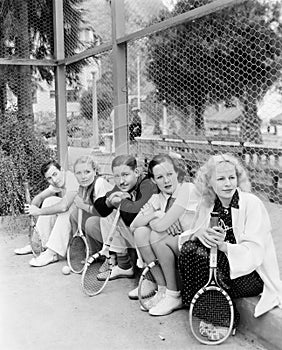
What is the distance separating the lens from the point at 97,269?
3730 millimetres

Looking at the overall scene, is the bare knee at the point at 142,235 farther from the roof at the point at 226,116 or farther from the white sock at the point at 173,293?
the roof at the point at 226,116

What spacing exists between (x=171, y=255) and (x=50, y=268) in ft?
4.43

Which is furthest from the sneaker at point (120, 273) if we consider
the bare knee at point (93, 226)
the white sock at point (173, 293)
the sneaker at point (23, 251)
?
the sneaker at point (23, 251)

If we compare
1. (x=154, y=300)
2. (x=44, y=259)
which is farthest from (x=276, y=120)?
(x=44, y=259)

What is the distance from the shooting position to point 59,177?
429 cm

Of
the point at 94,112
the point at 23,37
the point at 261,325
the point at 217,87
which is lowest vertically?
the point at 261,325

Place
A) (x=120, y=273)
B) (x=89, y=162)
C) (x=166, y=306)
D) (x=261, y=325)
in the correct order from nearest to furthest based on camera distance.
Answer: (x=261, y=325) < (x=166, y=306) < (x=120, y=273) < (x=89, y=162)

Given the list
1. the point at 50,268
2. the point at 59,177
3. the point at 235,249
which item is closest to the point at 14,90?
the point at 59,177

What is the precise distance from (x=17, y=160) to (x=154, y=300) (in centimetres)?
269

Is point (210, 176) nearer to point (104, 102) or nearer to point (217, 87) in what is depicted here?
point (217, 87)

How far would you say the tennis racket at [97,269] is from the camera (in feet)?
11.5

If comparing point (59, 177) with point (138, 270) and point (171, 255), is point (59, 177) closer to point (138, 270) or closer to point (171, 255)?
point (138, 270)

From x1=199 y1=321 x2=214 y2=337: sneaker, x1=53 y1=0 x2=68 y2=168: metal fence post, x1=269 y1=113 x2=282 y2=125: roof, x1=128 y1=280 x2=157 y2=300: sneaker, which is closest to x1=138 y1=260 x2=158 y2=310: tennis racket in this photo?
x1=128 y1=280 x2=157 y2=300: sneaker

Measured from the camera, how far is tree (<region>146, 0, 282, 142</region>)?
3.00m
